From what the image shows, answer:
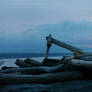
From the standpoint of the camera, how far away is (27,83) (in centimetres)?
462

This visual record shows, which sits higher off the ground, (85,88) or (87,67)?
(87,67)

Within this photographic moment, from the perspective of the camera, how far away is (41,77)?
4676mm

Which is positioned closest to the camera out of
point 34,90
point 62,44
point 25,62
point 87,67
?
point 34,90

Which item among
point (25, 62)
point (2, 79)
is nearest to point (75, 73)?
point (2, 79)

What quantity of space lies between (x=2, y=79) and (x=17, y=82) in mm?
296

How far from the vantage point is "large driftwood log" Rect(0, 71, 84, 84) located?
14.9 feet

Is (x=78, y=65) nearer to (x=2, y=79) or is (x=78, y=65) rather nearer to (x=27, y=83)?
(x=27, y=83)

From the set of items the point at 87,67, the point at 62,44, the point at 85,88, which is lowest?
the point at 85,88

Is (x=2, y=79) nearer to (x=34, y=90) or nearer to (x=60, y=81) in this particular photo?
(x=34, y=90)

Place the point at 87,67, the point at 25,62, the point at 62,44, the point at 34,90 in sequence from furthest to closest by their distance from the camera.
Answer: the point at 25,62 < the point at 62,44 < the point at 87,67 < the point at 34,90

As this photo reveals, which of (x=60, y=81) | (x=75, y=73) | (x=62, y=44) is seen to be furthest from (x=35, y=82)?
(x=62, y=44)

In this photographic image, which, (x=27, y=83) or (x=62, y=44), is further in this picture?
(x=62, y=44)

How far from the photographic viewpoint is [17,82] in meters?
4.58

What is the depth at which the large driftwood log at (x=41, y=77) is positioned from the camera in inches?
179
